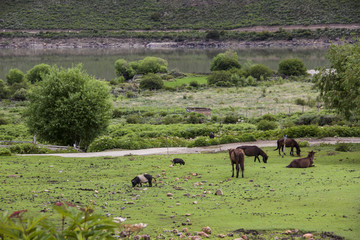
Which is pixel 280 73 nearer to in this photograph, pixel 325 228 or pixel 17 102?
pixel 17 102

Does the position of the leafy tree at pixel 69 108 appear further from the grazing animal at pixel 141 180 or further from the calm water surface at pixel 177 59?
the calm water surface at pixel 177 59

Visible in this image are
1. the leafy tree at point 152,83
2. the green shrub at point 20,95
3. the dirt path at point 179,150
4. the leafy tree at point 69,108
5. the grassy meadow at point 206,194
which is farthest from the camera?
the leafy tree at point 152,83

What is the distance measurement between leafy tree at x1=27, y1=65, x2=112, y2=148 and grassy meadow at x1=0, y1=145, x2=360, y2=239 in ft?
28.0

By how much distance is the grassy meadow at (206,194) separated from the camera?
12.6 meters

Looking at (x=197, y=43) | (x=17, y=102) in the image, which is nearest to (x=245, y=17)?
(x=197, y=43)

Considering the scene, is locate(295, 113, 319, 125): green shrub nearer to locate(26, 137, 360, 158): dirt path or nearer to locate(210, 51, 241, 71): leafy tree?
locate(26, 137, 360, 158): dirt path

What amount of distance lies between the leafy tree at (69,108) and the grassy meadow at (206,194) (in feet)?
28.0

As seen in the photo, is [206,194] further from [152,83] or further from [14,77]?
[14,77]

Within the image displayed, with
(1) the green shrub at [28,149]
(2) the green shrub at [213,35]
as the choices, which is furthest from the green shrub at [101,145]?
(2) the green shrub at [213,35]

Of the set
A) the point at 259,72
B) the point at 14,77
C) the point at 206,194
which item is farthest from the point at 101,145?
the point at 259,72

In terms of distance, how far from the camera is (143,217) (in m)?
→ 13.1

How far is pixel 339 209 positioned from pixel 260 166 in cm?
861

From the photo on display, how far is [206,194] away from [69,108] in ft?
61.8

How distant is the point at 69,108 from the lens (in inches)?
1308
